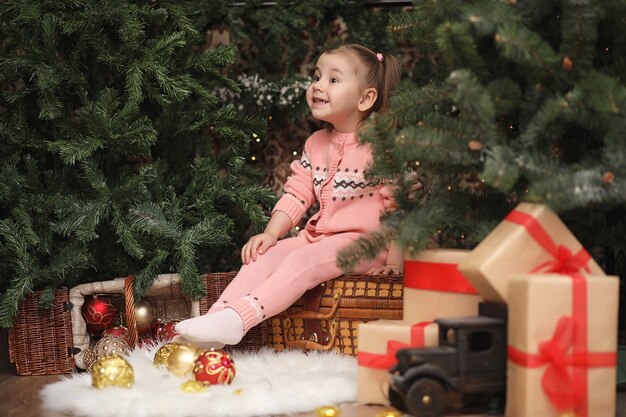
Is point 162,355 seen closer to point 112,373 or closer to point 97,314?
point 112,373

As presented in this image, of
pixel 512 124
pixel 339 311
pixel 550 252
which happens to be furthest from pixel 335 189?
pixel 550 252

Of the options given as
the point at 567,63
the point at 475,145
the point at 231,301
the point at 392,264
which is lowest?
the point at 231,301

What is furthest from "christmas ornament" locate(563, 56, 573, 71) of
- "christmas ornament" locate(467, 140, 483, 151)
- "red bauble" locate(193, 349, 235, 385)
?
"red bauble" locate(193, 349, 235, 385)

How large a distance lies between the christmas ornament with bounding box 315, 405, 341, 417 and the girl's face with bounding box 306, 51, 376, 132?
1.11m

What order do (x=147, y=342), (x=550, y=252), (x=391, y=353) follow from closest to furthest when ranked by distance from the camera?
(x=550, y=252), (x=391, y=353), (x=147, y=342)

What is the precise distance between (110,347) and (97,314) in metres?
0.18

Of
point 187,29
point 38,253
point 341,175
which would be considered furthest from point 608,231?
point 38,253

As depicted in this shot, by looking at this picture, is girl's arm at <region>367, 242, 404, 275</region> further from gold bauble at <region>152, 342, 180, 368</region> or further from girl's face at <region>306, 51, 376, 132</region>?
gold bauble at <region>152, 342, 180, 368</region>

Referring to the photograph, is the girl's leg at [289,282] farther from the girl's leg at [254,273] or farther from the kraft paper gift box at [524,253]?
the kraft paper gift box at [524,253]

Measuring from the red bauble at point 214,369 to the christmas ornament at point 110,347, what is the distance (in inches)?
16.0

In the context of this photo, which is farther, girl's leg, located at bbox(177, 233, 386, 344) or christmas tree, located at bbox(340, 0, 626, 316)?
girl's leg, located at bbox(177, 233, 386, 344)

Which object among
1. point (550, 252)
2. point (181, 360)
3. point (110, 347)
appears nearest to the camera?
point (550, 252)

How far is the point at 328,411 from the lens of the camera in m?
1.86

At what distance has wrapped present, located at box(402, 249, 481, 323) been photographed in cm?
196
